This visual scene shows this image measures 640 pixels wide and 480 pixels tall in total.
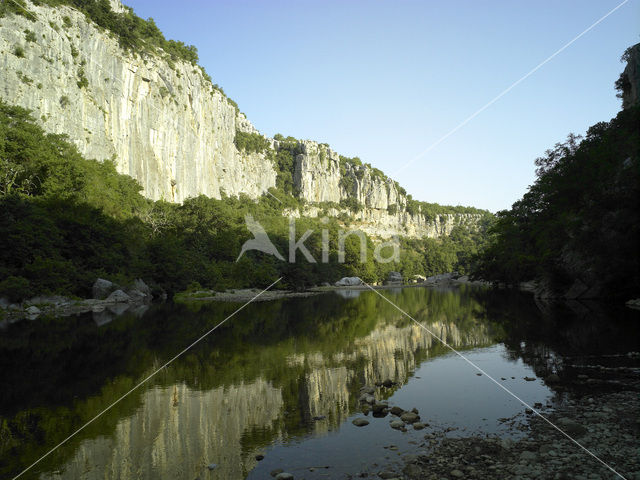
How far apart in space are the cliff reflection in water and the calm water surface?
0.03m

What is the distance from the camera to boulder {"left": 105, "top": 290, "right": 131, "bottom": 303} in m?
30.5

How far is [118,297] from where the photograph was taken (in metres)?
31.2

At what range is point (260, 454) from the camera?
591 cm

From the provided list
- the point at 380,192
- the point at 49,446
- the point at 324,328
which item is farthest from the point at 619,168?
the point at 380,192

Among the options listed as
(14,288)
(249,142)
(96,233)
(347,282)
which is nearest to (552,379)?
(14,288)

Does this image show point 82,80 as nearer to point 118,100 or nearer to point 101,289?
point 118,100

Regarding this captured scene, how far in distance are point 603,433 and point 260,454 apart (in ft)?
16.2

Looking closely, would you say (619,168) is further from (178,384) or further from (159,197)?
(159,197)

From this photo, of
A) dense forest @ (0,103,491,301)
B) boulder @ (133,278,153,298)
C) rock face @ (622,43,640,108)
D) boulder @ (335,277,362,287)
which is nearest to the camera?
dense forest @ (0,103,491,301)

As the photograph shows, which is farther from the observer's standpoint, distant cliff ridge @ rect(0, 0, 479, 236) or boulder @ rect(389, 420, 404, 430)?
distant cliff ridge @ rect(0, 0, 479, 236)

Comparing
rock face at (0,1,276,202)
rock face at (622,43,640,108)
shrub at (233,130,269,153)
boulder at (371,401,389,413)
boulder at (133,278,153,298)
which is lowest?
boulder at (371,401,389,413)

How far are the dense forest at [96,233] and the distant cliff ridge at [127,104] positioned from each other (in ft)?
14.9

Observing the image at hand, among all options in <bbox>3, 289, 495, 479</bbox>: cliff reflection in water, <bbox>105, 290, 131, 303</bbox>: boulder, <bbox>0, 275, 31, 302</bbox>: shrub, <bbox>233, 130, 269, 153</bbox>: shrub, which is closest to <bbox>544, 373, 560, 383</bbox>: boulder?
<bbox>3, 289, 495, 479</bbox>: cliff reflection in water

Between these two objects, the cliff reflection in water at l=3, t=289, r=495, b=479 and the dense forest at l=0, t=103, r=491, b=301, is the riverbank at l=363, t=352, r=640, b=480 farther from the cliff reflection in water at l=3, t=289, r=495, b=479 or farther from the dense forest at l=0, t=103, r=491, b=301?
the dense forest at l=0, t=103, r=491, b=301
